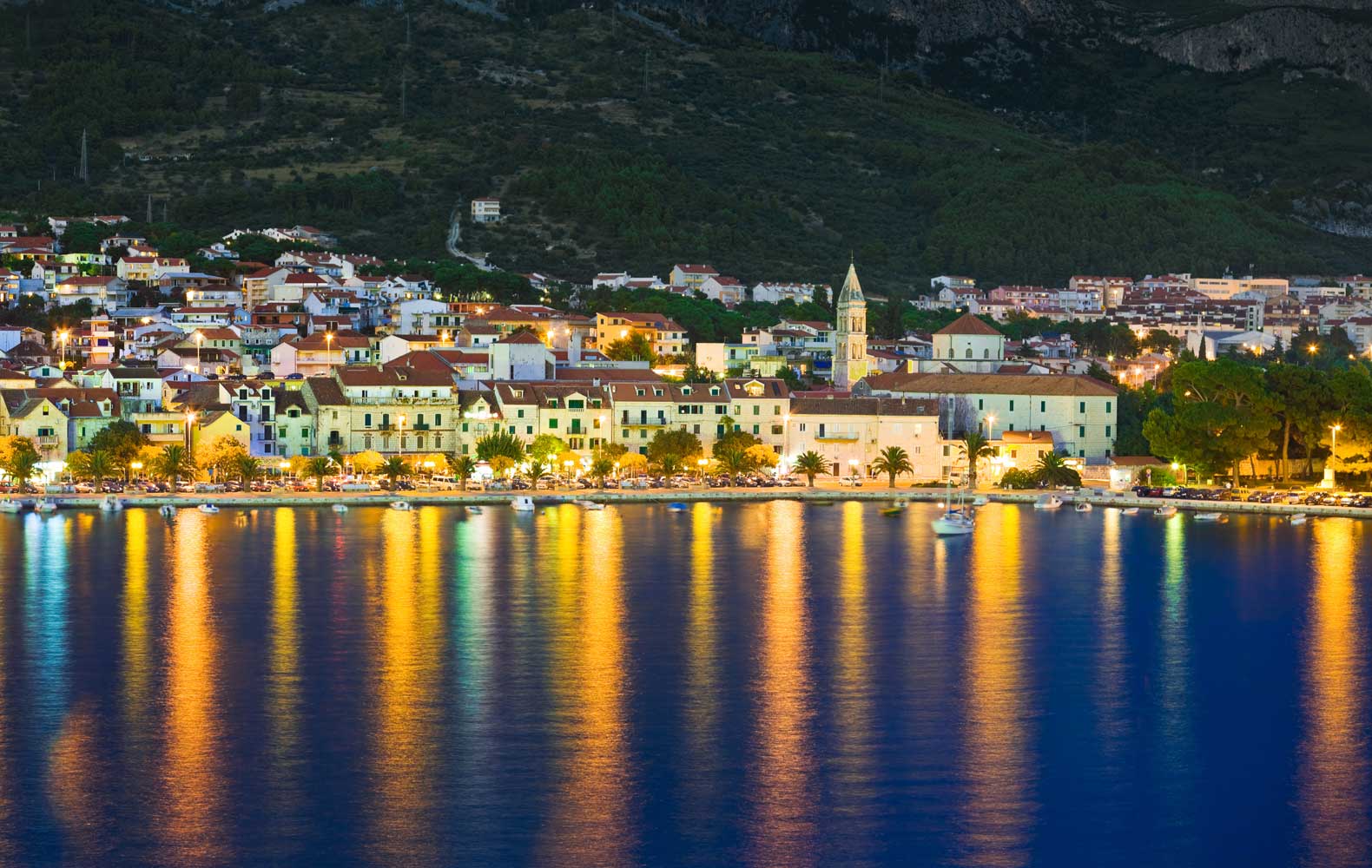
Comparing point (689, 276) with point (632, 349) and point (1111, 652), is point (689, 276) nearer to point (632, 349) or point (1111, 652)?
point (632, 349)

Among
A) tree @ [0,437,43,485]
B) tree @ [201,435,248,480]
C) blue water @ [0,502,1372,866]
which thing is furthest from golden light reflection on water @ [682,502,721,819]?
tree @ [0,437,43,485]

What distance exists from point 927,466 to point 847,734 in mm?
28437

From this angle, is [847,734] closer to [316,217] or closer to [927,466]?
[927,466]

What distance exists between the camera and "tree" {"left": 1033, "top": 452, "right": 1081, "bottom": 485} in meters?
52.5

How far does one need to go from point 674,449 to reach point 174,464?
11.9 meters

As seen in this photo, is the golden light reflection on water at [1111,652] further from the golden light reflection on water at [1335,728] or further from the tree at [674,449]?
the tree at [674,449]

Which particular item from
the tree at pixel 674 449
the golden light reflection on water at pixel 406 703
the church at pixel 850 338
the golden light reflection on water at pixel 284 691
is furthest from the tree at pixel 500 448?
the church at pixel 850 338

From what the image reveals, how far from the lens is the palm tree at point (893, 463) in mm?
53094

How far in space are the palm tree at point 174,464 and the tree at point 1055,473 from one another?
19.9 meters

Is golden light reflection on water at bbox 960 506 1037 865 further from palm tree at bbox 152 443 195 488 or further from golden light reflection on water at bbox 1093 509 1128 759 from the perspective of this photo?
palm tree at bbox 152 443 195 488

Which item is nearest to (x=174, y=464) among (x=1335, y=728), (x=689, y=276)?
(x=1335, y=728)

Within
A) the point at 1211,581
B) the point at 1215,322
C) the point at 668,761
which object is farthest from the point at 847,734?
the point at 1215,322

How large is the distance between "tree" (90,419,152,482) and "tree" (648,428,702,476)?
11991mm

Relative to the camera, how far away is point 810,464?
53.1 metres
